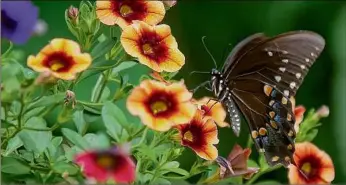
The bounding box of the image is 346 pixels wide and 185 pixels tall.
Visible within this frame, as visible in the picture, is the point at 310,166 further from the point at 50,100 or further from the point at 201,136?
the point at 50,100

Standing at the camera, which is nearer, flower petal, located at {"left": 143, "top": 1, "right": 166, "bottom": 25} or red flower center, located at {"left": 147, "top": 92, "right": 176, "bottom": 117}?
red flower center, located at {"left": 147, "top": 92, "right": 176, "bottom": 117}

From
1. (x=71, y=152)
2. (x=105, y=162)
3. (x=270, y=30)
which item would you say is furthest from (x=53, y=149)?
(x=270, y=30)

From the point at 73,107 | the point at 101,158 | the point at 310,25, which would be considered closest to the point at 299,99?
the point at 310,25

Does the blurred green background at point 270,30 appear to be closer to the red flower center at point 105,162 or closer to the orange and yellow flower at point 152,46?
the orange and yellow flower at point 152,46

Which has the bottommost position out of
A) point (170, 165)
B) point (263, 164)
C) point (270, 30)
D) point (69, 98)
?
point (270, 30)

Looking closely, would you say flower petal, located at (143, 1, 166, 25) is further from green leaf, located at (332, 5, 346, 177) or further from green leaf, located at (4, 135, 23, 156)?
green leaf, located at (332, 5, 346, 177)

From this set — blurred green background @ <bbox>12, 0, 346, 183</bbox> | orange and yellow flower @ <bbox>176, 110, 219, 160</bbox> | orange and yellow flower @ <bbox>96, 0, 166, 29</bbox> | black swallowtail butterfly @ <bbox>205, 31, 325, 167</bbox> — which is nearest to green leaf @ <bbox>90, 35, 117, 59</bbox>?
orange and yellow flower @ <bbox>96, 0, 166, 29</bbox>

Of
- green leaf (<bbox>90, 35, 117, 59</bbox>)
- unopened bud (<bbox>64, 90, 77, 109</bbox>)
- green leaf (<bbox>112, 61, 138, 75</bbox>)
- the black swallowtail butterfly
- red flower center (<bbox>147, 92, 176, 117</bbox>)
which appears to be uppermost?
green leaf (<bbox>90, 35, 117, 59</bbox>)

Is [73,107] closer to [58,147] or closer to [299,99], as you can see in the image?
[58,147]
